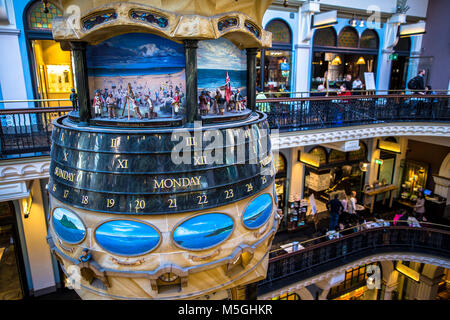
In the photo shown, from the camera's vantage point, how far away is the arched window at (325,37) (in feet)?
45.6

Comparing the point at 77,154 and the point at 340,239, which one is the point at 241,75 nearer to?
the point at 77,154

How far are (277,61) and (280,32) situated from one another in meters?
1.14

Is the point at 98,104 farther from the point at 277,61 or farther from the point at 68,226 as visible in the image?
the point at 277,61

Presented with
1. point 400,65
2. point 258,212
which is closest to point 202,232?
point 258,212

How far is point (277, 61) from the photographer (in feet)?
43.0

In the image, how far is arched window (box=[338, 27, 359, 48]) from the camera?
47.9ft

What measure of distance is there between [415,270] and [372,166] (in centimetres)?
532

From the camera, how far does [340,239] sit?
1030 centimetres

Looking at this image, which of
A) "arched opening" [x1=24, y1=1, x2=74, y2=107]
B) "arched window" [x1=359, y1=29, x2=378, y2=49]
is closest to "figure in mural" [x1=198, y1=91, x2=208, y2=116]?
"arched opening" [x1=24, y1=1, x2=74, y2=107]

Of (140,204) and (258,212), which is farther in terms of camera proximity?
(258,212)

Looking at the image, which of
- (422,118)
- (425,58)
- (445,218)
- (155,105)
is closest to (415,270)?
(445,218)

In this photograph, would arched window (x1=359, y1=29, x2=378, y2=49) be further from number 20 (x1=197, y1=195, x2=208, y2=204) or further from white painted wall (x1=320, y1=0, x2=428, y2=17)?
number 20 (x1=197, y1=195, x2=208, y2=204)

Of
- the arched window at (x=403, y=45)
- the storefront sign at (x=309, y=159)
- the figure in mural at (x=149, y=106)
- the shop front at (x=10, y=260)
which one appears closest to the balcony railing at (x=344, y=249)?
the storefront sign at (x=309, y=159)
